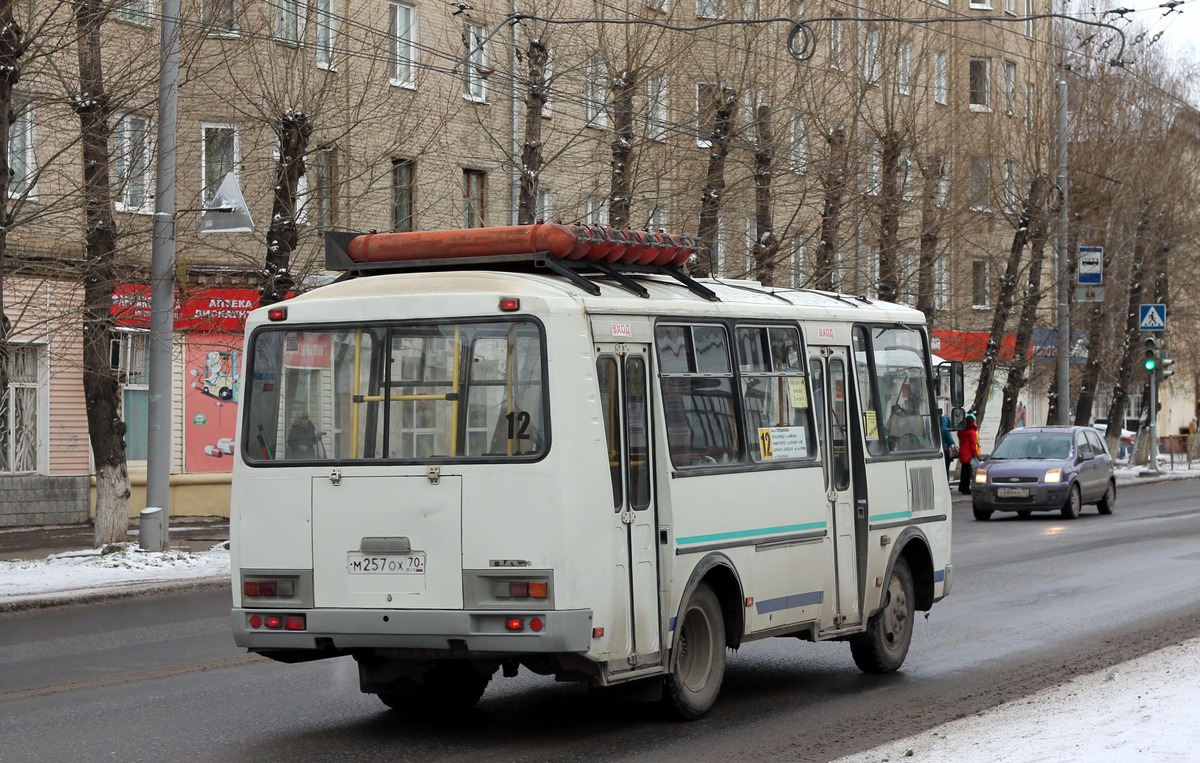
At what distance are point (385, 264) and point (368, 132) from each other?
15.0m

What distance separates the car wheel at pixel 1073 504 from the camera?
30.0 m

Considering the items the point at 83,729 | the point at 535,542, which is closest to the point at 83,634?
the point at 83,729

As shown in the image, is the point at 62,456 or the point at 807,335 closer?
the point at 807,335

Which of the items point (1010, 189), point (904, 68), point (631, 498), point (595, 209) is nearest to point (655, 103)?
point (595, 209)

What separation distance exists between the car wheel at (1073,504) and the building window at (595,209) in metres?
9.30

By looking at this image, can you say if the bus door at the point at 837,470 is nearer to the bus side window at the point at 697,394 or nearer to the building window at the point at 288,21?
the bus side window at the point at 697,394

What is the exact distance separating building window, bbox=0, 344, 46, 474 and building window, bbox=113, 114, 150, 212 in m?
6.15

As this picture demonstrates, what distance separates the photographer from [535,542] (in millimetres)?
8820

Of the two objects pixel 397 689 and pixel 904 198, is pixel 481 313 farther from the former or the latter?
pixel 904 198

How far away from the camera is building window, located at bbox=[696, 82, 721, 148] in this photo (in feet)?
96.0

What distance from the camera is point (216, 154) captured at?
2606 centimetres

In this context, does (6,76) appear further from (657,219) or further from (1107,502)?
(1107,502)

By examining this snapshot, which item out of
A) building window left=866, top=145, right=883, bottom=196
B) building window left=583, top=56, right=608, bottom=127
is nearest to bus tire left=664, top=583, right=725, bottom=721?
building window left=583, top=56, right=608, bottom=127

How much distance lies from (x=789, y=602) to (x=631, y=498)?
191 centimetres
